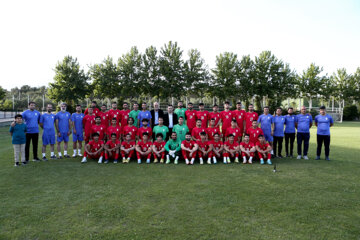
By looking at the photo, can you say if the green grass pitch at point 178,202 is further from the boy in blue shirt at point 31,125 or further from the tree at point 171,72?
the tree at point 171,72

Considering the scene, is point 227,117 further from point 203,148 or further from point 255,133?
point 203,148

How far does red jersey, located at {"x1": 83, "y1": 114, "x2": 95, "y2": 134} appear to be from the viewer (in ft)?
25.9

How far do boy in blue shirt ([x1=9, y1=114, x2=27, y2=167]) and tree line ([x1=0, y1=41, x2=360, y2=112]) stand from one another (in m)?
24.7

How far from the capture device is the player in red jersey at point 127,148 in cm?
738

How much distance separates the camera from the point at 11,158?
7.71 meters

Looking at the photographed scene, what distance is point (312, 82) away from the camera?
121ft

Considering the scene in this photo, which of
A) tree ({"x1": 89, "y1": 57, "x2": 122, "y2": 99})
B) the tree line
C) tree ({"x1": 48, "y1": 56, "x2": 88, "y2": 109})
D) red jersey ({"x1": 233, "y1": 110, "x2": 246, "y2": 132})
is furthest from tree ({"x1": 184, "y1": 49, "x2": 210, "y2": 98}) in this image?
red jersey ({"x1": 233, "y1": 110, "x2": 246, "y2": 132})

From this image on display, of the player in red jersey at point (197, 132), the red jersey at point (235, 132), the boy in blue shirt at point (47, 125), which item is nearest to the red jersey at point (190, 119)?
the player in red jersey at point (197, 132)

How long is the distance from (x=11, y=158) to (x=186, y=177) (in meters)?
6.21

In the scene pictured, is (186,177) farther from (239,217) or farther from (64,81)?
(64,81)

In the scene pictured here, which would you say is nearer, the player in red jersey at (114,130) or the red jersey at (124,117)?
the player in red jersey at (114,130)

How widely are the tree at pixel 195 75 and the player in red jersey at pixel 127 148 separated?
80.5 feet

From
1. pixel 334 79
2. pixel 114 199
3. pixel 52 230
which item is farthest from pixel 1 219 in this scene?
pixel 334 79

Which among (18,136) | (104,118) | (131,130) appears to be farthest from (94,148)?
(18,136)
